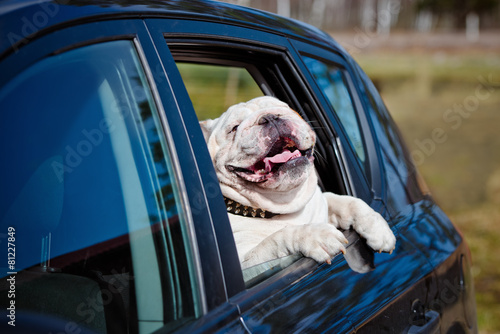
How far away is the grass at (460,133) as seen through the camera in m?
7.01

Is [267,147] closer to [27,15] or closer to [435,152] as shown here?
[27,15]

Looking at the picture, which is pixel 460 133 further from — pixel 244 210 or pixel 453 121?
pixel 244 210

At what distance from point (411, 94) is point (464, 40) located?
1269cm

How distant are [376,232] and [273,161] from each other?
1.73 ft

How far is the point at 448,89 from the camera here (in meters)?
25.9

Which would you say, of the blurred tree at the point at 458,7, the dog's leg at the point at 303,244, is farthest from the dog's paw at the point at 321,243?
the blurred tree at the point at 458,7

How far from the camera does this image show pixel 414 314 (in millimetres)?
2102

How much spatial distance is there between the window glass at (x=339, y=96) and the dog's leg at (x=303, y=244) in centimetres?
63

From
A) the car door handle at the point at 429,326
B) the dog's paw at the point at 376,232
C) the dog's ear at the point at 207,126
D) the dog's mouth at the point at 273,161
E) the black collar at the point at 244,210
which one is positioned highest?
the dog's ear at the point at 207,126

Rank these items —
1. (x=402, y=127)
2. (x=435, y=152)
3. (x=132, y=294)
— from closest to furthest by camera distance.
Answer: (x=132, y=294), (x=435, y=152), (x=402, y=127)

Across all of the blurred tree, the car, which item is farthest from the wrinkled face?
the blurred tree

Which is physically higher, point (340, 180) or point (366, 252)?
point (340, 180)

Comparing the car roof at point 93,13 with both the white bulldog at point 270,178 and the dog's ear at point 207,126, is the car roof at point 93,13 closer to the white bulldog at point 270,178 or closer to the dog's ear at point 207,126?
the white bulldog at point 270,178

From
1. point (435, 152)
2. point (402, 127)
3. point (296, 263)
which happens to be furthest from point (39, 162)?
point (402, 127)
